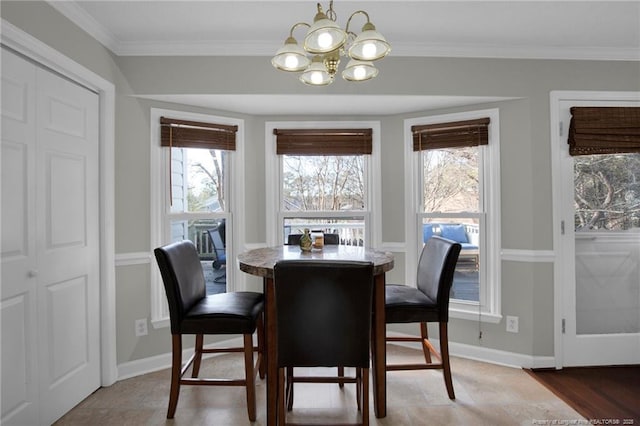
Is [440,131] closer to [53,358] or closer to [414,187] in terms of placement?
[414,187]

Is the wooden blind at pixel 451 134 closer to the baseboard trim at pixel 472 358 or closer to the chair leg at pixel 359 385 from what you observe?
the baseboard trim at pixel 472 358

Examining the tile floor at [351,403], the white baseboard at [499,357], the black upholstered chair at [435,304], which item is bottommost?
the tile floor at [351,403]

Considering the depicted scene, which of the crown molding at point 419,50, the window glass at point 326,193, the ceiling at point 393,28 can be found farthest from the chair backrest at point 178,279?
the crown molding at point 419,50

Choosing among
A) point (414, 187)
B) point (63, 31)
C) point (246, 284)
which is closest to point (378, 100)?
point (414, 187)

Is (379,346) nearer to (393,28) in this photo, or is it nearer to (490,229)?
(490,229)

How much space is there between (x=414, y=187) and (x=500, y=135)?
2.55 feet

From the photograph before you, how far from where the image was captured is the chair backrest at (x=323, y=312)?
5.34ft

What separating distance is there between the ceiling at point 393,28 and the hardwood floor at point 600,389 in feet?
6.98

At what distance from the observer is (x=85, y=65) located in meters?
2.27

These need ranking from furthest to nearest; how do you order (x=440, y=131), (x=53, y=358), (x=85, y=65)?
1. (x=440, y=131)
2. (x=85, y=65)
3. (x=53, y=358)

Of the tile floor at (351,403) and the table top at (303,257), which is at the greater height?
the table top at (303,257)

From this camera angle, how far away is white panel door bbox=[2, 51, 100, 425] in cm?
178

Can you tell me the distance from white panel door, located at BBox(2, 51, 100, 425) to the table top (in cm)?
103

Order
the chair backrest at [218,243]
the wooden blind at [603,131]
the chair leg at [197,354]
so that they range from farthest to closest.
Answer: the chair backrest at [218,243] < the wooden blind at [603,131] < the chair leg at [197,354]
